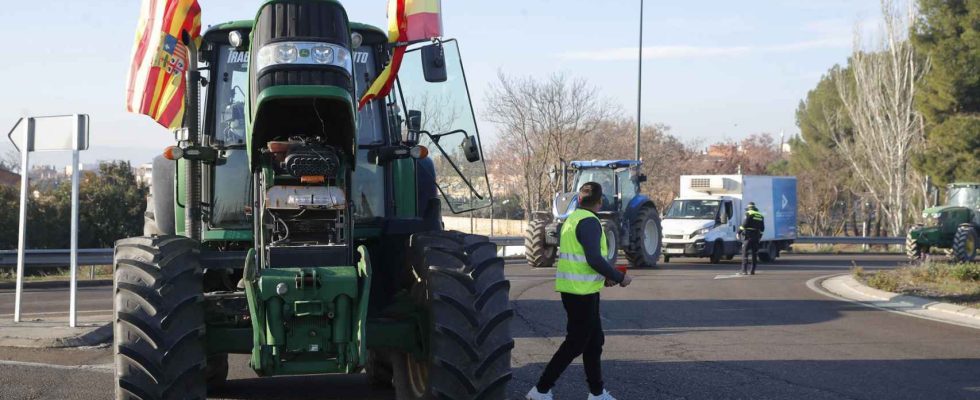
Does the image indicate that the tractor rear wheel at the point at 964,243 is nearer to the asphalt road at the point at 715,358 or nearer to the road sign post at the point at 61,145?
the asphalt road at the point at 715,358

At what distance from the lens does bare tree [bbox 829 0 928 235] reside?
5222 cm

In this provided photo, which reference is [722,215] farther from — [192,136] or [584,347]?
[192,136]

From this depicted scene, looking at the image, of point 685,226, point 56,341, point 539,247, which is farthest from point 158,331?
point 685,226

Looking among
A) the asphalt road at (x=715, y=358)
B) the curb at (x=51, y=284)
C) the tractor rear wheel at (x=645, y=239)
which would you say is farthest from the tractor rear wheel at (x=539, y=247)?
the curb at (x=51, y=284)

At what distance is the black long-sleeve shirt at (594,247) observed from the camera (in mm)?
8312

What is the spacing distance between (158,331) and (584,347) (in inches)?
134

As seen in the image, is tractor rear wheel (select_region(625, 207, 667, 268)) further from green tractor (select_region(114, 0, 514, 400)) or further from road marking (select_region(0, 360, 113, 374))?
green tractor (select_region(114, 0, 514, 400))

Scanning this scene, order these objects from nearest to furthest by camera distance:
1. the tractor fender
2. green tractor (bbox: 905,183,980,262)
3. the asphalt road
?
the asphalt road → the tractor fender → green tractor (bbox: 905,183,980,262)

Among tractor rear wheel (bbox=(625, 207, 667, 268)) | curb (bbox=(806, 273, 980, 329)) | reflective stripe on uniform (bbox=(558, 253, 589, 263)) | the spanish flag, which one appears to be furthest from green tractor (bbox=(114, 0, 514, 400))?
tractor rear wheel (bbox=(625, 207, 667, 268))

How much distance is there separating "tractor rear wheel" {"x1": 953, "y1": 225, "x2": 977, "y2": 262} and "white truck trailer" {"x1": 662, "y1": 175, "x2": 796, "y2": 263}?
17.0 feet

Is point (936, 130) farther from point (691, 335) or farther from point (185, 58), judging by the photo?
point (185, 58)

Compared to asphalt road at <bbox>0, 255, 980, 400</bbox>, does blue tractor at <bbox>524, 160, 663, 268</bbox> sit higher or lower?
higher

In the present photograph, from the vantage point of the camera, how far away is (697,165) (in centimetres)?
6800

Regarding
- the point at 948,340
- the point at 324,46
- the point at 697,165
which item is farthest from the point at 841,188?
the point at 324,46
